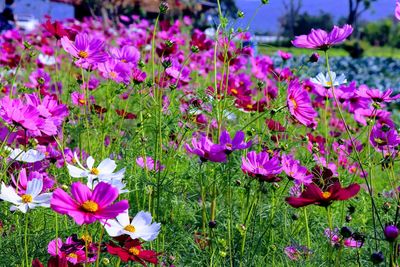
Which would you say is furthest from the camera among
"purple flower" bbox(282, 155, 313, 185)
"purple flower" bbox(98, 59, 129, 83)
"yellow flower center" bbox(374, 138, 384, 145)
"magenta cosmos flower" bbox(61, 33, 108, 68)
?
"purple flower" bbox(98, 59, 129, 83)

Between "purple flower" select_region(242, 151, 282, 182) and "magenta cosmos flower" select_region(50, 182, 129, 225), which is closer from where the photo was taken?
"magenta cosmos flower" select_region(50, 182, 129, 225)

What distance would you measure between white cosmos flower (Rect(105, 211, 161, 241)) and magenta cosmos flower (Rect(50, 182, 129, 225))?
140 millimetres

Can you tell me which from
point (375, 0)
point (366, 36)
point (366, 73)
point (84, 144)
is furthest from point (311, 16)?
point (84, 144)

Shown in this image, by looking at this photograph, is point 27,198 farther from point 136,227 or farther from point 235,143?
point 235,143

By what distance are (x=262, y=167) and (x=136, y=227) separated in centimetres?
30

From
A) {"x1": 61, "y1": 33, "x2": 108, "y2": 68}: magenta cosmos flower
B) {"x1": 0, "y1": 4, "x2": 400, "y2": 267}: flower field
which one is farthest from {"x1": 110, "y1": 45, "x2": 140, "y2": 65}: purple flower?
{"x1": 61, "y1": 33, "x2": 108, "y2": 68}: magenta cosmos flower

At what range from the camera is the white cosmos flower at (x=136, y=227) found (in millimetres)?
1133

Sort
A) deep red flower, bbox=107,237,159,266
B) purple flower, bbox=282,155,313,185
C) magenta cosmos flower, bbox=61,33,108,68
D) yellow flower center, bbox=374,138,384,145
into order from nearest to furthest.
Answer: deep red flower, bbox=107,237,159,266, purple flower, bbox=282,155,313,185, magenta cosmos flower, bbox=61,33,108,68, yellow flower center, bbox=374,138,384,145

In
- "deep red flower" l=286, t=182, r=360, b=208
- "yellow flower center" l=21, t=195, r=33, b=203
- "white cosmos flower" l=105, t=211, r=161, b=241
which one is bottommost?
"white cosmos flower" l=105, t=211, r=161, b=241

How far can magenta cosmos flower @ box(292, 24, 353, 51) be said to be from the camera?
4.46 feet

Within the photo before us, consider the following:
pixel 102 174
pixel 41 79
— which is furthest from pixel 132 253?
pixel 41 79

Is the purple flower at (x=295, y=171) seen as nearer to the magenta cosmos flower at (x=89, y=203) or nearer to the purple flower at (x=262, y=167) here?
the purple flower at (x=262, y=167)

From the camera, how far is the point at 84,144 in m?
2.53

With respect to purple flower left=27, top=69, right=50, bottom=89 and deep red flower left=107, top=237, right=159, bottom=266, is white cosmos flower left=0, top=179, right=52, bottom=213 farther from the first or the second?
purple flower left=27, top=69, right=50, bottom=89
